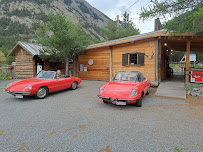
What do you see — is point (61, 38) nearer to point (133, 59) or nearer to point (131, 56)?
point (131, 56)

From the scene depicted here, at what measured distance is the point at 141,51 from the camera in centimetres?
962

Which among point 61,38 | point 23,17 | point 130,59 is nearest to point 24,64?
point 61,38

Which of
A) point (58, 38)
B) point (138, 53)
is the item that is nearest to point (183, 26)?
point (138, 53)

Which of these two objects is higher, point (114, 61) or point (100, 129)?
point (114, 61)

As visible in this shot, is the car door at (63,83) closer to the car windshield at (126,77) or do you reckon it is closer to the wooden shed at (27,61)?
the car windshield at (126,77)

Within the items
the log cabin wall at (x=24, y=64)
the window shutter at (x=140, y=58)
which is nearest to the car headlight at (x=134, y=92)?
the window shutter at (x=140, y=58)

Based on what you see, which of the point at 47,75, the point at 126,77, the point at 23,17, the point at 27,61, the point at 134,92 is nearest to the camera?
the point at 134,92

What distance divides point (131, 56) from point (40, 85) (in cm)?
715

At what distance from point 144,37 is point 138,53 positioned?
4.03 ft

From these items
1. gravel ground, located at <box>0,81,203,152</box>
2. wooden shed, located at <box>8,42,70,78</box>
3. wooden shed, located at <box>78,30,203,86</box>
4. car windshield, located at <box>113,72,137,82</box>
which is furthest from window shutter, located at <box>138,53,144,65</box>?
wooden shed, located at <box>8,42,70,78</box>

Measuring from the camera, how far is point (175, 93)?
6645 mm

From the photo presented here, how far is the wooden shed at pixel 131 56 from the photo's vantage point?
29.6 feet

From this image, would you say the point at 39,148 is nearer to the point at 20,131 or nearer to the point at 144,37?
the point at 20,131

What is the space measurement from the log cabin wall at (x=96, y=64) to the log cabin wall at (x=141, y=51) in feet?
3.36
